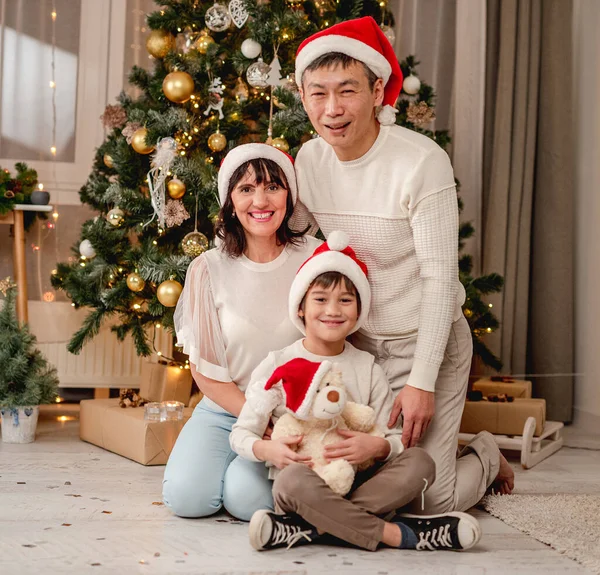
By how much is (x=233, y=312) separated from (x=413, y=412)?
511mm

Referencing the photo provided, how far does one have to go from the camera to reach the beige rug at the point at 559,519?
69.1 inches

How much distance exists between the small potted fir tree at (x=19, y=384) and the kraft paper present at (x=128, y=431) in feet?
0.55

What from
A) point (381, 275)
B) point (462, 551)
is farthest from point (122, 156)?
point (462, 551)

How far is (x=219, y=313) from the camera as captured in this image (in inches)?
81.7

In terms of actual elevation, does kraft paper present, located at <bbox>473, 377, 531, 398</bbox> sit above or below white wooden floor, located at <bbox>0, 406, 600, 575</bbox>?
above

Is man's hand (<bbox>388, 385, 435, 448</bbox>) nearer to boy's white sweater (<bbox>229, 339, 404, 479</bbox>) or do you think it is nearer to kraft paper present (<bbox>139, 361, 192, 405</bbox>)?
boy's white sweater (<bbox>229, 339, 404, 479</bbox>)

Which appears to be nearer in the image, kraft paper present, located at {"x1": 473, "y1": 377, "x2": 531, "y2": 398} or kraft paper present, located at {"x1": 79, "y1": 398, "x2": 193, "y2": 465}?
kraft paper present, located at {"x1": 79, "y1": 398, "x2": 193, "y2": 465}

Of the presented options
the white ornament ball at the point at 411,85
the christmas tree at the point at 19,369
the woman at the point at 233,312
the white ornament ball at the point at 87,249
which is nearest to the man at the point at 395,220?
the woman at the point at 233,312

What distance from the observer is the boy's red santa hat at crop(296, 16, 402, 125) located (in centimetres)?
187

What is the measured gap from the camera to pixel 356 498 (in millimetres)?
1721

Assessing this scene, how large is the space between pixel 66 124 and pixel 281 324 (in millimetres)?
1978

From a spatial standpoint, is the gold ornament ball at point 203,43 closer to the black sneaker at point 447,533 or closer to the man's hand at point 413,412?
the man's hand at point 413,412

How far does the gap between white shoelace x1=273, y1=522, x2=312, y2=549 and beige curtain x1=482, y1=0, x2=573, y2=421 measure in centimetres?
201

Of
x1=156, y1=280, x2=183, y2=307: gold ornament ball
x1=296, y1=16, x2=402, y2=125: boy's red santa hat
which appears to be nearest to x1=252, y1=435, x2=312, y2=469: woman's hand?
x1=296, y1=16, x2=402, y2=125: boy's red santa hat
